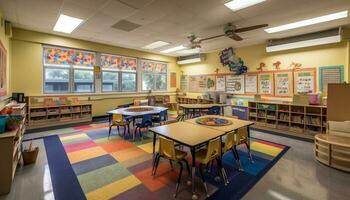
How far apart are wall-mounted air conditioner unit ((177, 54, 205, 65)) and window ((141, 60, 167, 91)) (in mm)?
936

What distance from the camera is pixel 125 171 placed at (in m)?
2.85

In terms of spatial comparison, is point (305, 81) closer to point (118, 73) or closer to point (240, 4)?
point (240, 4)

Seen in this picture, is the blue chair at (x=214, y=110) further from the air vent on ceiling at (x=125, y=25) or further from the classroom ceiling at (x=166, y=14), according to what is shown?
the air vent on ceiling at (x=125, y=25)

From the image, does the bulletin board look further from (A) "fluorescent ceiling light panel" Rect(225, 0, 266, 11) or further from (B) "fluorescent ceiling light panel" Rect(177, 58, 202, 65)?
(B) "fluorescent ceiling light panel" Rect(177, 58, 202, 65)

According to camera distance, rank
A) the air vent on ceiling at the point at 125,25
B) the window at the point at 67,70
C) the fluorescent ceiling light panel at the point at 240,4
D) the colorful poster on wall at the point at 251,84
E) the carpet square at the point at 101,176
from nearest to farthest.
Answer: the carpet square at the point at 101,176 → the fluorescent ceiling light panel at the point at 240,4 → the air vent on ceiling at the point at 125,25 → the window at the point at 67,70 → the colorful poster on wall at the point at 251,84

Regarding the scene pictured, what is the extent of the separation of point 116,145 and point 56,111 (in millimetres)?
3055

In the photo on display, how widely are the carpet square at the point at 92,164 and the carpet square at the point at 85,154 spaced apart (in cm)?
16

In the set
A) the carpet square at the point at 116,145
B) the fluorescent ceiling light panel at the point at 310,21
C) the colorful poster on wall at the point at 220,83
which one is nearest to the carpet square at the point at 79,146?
the carpet square at the point at 116,145

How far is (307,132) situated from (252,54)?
3.40 m

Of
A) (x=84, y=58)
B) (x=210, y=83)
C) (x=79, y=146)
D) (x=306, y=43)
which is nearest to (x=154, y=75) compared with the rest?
(x=210, y=83)

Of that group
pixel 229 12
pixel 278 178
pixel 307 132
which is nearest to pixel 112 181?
pixel 278 178

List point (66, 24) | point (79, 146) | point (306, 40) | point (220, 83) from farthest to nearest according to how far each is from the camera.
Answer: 1. point (220, 83)
2. point (306, 40)
3. point (66, 24)
4. point (79, 146)

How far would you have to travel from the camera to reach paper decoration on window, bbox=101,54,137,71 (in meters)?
6.97

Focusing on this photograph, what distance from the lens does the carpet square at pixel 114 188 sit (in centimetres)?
221
